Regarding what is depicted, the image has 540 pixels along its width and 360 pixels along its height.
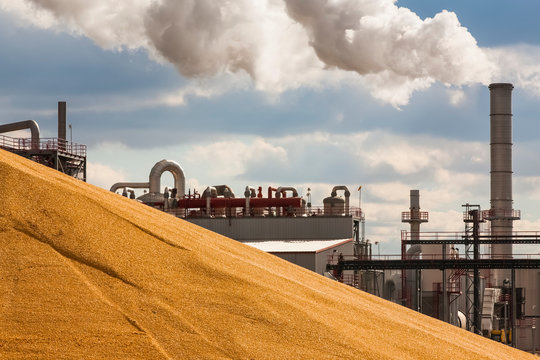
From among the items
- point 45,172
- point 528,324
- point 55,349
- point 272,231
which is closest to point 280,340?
point 55,349

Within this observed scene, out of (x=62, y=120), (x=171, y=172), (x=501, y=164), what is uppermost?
(x=62, y=120)

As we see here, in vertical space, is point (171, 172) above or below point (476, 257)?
above

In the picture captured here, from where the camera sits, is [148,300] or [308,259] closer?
[148,300]

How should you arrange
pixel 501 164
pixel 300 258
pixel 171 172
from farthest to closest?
pixel 171 172 → pixel 501 164 → pixel 300 258

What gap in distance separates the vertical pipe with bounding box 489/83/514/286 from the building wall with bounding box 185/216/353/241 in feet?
39.2

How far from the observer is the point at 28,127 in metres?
42.9

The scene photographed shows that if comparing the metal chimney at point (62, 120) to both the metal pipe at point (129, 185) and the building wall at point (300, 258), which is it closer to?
the metal pipe at point (129, 185)

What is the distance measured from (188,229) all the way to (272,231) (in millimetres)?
28070

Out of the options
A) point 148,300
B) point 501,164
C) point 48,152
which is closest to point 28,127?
point 48,152

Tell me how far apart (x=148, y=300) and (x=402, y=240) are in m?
32.9

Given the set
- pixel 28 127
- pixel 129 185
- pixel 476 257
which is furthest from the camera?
pixel 129 185

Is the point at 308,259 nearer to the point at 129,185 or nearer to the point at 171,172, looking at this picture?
the point at 171,172

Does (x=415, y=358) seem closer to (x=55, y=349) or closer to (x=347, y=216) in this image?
(x=55, y=349)

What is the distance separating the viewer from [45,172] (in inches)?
789
